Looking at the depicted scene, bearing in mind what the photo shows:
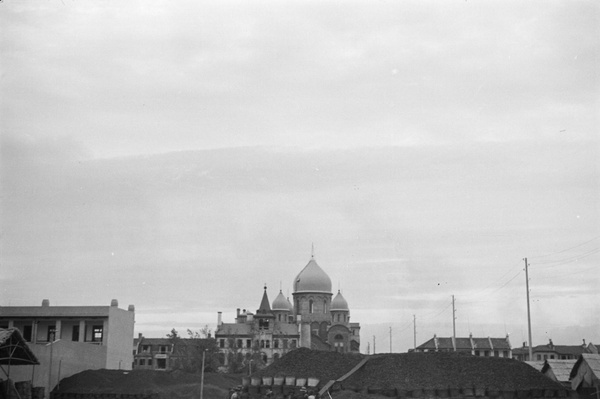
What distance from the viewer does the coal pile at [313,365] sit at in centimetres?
4725

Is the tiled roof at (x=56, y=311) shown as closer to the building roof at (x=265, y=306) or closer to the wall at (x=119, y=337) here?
the wall at (x=119, y=337)

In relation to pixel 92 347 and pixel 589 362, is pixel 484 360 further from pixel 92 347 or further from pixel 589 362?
pixel 92 347

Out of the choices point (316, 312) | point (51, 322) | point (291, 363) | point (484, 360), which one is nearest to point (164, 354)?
point (316, 312)

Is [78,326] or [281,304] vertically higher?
[281,304]

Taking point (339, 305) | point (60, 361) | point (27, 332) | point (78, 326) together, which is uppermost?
point (339, 305)

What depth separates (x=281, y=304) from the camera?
119 meters

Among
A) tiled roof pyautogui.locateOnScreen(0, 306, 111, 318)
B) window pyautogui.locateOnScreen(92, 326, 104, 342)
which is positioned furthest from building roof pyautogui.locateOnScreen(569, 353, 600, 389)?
window pyautogui.locateOnScreen(92, 326, 104, 342)

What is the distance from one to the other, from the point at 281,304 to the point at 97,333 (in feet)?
186

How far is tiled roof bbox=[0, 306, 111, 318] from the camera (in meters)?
63.3

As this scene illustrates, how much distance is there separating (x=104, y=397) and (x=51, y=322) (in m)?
15.2

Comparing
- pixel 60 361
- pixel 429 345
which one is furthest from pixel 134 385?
pixel 429 345

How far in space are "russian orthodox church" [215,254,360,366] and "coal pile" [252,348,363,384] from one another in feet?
148

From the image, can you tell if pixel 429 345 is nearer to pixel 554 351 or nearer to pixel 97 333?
pixel 554 351

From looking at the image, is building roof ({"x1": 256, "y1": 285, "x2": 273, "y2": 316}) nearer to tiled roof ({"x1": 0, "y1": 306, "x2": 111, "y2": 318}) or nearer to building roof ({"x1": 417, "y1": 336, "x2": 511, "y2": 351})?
building roof ({"x1": 417, "y1": 336, "x2": 511, "y2": 351})
